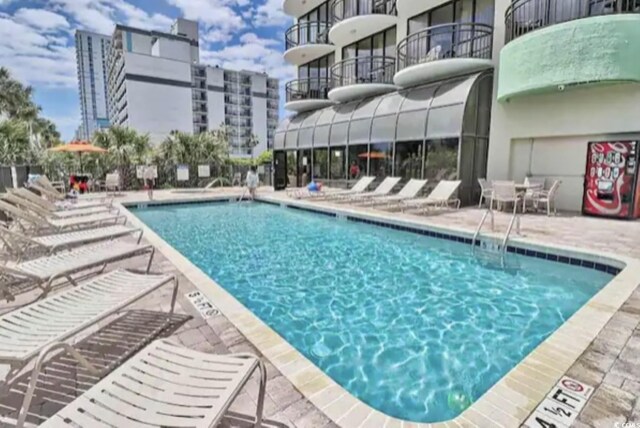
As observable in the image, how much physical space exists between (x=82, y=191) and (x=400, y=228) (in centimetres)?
1478

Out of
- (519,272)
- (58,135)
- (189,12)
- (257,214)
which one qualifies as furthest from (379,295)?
(189,12)

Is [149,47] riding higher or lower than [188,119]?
higher

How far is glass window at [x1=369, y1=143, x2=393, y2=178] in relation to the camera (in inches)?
549

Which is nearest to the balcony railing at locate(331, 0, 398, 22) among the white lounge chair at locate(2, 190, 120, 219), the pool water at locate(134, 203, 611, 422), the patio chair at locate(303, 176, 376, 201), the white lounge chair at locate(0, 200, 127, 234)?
the patio chair at locate(303, 176, 376, 201)

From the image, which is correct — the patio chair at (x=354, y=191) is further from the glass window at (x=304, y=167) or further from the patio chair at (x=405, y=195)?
the glass window at (x=304, y=167)

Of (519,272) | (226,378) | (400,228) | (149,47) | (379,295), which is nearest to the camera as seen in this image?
(226,378)

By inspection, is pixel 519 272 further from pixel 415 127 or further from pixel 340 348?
pixel 415 127

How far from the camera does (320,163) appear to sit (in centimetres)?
1775

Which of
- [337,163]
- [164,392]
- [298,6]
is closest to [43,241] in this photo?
[164,392]

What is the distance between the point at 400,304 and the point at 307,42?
1796 cm

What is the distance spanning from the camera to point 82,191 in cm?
1628

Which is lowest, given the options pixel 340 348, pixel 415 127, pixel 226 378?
pixel 340 348

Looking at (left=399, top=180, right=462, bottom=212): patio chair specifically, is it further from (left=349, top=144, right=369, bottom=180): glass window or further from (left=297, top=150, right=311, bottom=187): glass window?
(left=297, top=150, right=311, bottom=187): glass window

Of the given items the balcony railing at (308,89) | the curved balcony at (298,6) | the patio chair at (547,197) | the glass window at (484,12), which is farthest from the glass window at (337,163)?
the curved balcony at (298,6)
